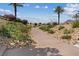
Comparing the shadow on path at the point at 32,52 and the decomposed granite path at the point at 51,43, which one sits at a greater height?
the decomposed granite path at the point at 51,43

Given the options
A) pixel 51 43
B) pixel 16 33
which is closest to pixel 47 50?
pixel 51 43

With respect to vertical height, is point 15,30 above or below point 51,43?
above

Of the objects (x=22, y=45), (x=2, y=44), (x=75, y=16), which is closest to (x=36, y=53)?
(x=22, y=45)

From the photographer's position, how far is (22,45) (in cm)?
256

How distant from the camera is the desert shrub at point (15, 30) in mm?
2564

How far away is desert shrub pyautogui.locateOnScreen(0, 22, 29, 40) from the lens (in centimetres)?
256

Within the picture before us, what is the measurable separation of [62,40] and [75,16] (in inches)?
9.2

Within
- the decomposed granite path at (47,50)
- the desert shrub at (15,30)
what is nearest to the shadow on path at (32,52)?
the decomposed granite path at (47,50)

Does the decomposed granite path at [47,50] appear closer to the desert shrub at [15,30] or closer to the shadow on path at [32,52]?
the shadow on path at [32,52]

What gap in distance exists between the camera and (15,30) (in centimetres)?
257

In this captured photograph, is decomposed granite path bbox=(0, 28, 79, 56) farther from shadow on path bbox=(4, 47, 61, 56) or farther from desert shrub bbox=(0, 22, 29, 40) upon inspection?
desert shrub bbox=(0, 22, 29, 40)

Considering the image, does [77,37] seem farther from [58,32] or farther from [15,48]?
[15,48]

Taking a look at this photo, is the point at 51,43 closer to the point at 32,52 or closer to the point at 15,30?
the point at 32,52

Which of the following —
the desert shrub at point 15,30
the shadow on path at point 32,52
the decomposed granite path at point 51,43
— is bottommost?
the shadow on path at point 32,52
